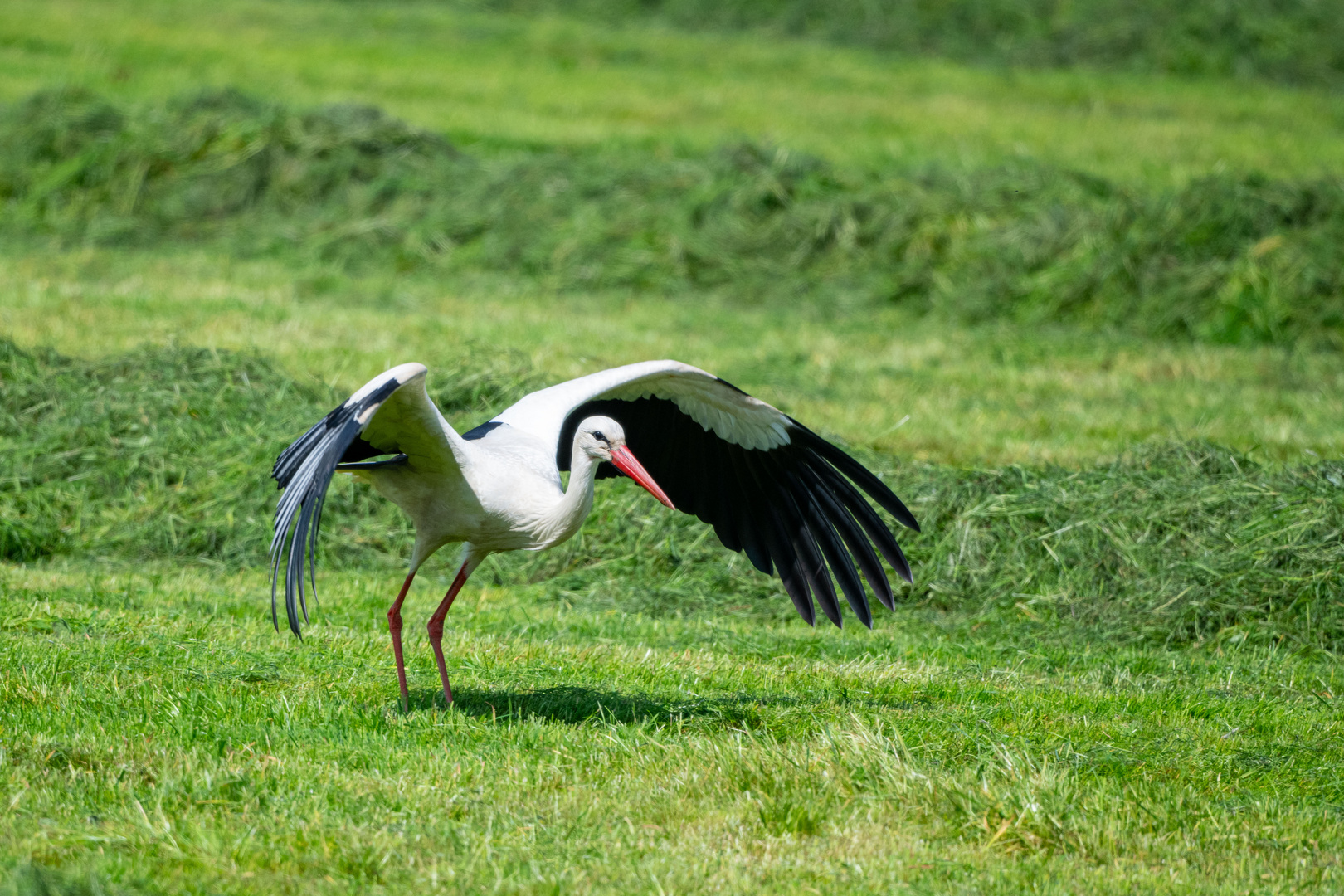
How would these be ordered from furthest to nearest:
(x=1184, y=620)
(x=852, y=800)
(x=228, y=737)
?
1. (x=1184, y=620)
2. (x=228, y=737)
3. (x=852, y=800)

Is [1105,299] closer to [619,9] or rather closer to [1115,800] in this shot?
[1115,800]

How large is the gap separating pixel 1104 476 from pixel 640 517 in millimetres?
2514

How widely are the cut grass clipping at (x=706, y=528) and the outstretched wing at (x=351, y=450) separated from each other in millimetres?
2351

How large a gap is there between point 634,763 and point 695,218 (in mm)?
10994

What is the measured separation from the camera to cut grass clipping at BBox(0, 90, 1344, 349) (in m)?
13.3

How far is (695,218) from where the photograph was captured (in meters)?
14.9

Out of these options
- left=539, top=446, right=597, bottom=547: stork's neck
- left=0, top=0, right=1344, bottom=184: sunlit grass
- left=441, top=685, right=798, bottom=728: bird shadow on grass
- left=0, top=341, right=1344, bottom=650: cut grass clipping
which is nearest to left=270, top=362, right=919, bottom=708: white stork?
left=539, top=446, right=597, bottom=547: stork's neck

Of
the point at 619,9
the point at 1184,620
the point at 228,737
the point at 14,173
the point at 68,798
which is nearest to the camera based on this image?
the point at 68,798

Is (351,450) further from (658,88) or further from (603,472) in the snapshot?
(658,88)

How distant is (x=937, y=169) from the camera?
15914mm

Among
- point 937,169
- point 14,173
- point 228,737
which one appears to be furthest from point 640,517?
point 14,173

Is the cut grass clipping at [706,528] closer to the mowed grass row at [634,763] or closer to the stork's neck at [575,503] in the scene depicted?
the mowed grass row at [634,763]

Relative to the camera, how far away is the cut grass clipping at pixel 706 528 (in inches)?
271

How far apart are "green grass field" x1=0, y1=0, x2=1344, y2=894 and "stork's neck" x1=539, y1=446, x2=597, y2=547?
652 mm
